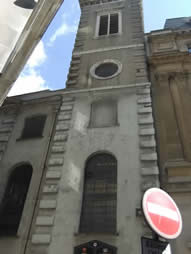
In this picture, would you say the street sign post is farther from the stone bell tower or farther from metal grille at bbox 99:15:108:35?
metal grille at bbox 99:15:108:35

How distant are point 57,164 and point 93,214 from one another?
8.34ft

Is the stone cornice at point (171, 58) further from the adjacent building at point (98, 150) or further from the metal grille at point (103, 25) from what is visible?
the metal grille at point (103, 25)

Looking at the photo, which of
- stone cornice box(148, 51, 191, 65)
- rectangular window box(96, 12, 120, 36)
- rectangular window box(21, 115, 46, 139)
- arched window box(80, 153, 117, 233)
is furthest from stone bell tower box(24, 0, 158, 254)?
rectangular window box(96, 12, 120, 36)

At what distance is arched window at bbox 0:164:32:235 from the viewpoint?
8828 mm

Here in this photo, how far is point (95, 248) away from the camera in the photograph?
7.19 meters

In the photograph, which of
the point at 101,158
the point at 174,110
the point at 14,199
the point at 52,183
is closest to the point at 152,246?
the point at 52,183

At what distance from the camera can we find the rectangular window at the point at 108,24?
1669 cm

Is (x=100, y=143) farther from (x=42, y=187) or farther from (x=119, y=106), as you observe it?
(x=42, y=187)

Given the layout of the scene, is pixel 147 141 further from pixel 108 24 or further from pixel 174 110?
pixel 108 24

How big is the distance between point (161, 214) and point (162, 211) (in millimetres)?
75

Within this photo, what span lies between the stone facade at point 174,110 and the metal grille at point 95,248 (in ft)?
6.46

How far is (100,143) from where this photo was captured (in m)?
9.98

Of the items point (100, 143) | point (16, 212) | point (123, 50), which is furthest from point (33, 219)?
point (123, 50)

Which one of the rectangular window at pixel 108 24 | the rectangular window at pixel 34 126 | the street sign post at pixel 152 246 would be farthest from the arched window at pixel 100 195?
the rectangular window at pixel 108 24
